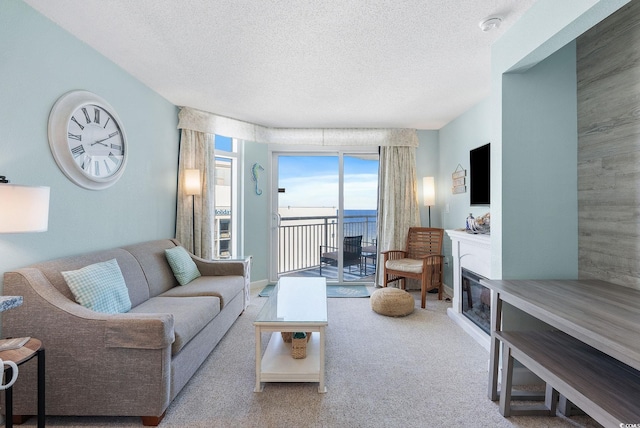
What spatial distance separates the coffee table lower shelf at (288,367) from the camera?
6.24 ft

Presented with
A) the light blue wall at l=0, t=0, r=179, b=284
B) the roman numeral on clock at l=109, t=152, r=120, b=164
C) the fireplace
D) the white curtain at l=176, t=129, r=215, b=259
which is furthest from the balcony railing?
the roman numeral on clock at l=109, t=152, r=120, b=164

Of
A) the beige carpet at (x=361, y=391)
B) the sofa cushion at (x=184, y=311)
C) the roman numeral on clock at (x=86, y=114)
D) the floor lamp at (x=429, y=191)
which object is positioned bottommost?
the beige carpet at (x=361, y=391)

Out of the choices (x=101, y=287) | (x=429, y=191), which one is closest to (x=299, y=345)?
A: (x=101, y=287)

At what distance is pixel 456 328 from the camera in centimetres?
291

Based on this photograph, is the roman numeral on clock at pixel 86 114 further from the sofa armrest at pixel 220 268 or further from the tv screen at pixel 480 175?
the tv screen at pixel 480 175

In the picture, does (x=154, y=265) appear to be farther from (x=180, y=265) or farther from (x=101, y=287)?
(x=101, y=287)

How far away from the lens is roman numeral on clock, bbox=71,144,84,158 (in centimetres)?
211

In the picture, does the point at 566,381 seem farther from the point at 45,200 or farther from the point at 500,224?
the point at 45,200

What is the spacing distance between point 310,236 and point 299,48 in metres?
3.55

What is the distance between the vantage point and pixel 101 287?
1.88 m

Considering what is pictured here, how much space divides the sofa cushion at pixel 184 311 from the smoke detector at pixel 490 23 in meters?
2.80

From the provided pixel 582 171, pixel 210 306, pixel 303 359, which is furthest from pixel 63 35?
pixel 582 171

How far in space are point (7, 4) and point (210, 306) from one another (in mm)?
2262

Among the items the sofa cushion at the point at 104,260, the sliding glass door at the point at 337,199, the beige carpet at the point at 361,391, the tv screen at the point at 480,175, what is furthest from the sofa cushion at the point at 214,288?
the tv screen at the point at 480,175
